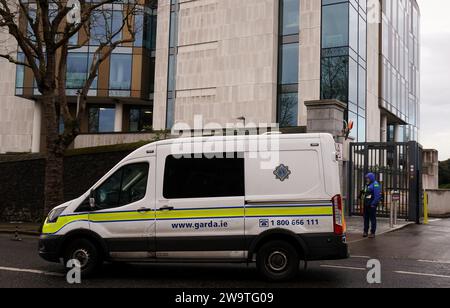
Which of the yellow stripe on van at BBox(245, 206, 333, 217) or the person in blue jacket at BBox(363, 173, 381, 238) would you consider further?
the person in blue jacket at BBox(363, 173, 381, 238)

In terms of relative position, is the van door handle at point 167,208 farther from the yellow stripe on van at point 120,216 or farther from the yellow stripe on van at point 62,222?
the yellow stripe on van at point 62,222

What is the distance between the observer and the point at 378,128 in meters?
40.0

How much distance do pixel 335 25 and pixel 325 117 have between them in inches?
723

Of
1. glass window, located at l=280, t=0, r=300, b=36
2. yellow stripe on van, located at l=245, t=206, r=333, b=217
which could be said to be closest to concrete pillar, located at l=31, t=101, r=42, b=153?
glass window, located at l=280, t=0, r=300, b=36

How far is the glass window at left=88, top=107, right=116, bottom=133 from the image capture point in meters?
42.6

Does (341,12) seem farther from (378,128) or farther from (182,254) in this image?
(182,254)

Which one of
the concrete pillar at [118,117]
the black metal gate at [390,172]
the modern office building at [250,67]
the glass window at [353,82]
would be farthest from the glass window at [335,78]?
the concrete pillar at [118,117]

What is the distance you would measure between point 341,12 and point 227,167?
1096 inches

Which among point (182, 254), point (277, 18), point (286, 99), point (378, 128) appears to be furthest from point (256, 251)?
point (378, 128)

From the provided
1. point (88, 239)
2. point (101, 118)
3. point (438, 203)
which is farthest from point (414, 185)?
point (101, 118)

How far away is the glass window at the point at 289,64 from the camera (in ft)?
113

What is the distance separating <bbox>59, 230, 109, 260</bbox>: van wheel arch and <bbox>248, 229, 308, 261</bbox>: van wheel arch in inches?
96.0

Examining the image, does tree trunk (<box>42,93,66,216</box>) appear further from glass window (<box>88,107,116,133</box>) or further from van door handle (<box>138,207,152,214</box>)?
glass window (<box>88,107,116,133</box>)

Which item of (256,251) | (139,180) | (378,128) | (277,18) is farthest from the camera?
(378,128)
